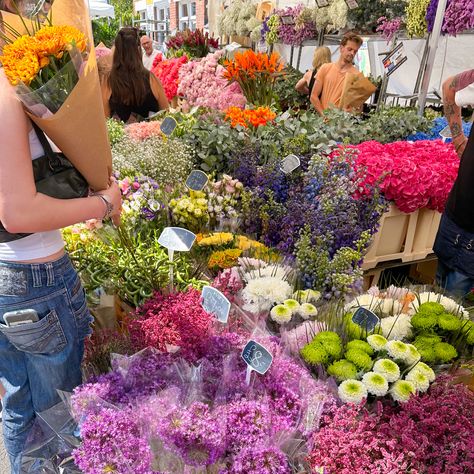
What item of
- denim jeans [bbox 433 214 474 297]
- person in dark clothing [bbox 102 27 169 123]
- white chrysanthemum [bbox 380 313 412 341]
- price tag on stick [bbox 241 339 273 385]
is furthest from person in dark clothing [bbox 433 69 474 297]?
person in dark clothing [bbox 102 27 169 123]

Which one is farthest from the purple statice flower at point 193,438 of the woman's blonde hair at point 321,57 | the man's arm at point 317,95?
the woman's blonde hair at point 321,57

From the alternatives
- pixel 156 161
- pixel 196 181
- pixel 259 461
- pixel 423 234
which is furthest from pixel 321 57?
pixel 259 461

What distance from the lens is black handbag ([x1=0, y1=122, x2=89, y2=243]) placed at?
48.2 inches

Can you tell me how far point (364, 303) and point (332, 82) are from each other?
361 cm

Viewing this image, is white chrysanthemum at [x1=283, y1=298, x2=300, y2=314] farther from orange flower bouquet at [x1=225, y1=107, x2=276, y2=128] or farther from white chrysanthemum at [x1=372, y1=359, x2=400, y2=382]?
orange flower bouquet at [x1=225, y1=107, x2=276, y2=128]

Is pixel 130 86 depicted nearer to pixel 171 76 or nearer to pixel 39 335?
pixel 171 76

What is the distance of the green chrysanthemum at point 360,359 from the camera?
4.53 feet

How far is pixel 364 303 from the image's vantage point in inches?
68.9

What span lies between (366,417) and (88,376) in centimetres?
87

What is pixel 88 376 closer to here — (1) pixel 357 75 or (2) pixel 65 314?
(2) pixel 65 314

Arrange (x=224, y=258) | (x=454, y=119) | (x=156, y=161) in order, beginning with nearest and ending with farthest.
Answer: (x=224, y=258), (x=156, y=161), (x=454, y=119)

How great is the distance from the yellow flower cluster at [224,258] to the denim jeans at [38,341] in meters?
0.62

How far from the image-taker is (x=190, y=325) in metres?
1.47

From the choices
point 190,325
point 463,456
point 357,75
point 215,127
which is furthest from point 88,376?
point 357,75
